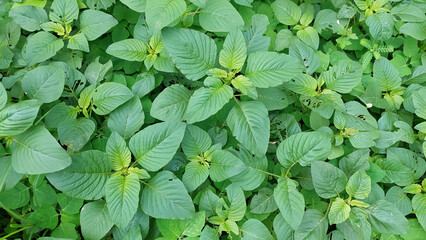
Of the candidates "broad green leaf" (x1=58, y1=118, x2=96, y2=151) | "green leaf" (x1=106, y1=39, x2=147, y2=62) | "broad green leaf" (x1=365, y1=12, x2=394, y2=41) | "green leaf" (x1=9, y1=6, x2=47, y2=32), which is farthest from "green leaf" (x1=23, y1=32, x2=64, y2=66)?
"broad green leaf" (x1=365, y1=12, x2=394, y2=41)

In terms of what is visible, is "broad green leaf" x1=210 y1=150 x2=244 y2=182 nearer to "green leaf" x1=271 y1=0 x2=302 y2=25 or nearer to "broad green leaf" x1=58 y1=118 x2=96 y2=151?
"broad green leaf" x1=58 y1=118 x2=96 y2=151

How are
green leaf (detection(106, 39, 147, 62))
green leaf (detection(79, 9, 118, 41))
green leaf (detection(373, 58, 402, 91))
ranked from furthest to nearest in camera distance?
1. green leaf (detection(373, 58, 402, 91))
2. green leaf (detection(79, 9, 118, 41))
3. green leaf (detection(106, 39, 147, 62))

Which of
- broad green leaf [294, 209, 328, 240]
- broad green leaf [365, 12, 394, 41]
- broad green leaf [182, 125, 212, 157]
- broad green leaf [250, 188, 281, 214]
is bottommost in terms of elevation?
broad green leaf [294, 209, 328, 240]

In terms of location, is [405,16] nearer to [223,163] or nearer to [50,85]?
[223,163]

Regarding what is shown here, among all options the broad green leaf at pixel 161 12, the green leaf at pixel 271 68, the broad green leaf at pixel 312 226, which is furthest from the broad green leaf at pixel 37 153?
the broad green leaf at pixel 312 226

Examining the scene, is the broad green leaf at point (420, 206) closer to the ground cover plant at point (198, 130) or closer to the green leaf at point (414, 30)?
the ground cover plant at point (198, 130)

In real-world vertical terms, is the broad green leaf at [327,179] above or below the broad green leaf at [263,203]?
above

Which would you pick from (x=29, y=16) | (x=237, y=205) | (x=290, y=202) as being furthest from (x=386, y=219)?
(x=29, y=16)

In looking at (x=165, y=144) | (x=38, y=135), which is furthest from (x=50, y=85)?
(x=165, y=144)
